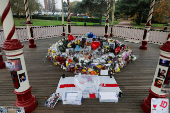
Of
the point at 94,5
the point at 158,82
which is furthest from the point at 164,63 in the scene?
the point at 94,5

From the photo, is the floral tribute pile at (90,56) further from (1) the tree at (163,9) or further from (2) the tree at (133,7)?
(1) the tree at (163,9)

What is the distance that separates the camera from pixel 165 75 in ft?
9.25

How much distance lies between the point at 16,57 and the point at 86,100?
2.23 m

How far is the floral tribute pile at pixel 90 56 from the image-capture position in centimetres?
515

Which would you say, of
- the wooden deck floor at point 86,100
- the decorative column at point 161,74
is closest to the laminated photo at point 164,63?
the decorative column at point 161,74

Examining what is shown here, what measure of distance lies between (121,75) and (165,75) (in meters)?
2.36

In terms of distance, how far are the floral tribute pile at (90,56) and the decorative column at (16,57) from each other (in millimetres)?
2324

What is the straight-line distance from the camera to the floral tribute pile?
515cm

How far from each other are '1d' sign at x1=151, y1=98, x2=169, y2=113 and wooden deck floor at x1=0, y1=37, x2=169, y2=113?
16.3 inches

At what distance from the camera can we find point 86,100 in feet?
12.0

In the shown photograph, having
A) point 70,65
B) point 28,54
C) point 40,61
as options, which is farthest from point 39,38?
point 70,65

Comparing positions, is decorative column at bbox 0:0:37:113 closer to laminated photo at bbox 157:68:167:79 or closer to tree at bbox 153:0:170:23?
laminated photo at bbox 157:68:167:79

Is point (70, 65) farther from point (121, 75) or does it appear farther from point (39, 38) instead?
point (39, 38)

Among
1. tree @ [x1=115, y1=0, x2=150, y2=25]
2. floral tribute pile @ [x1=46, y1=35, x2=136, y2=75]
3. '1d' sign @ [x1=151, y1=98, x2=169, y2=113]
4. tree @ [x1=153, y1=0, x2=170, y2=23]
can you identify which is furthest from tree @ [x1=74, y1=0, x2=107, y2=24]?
'1d' sign @ [x1=151, y1=98, x2=169, y2=113]
